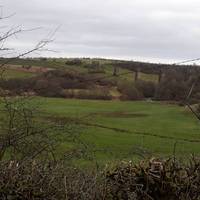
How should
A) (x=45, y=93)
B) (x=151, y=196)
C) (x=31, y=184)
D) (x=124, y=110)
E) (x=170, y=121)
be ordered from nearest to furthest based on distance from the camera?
(x=31, y=184) < (x=151, y=196) < (x=45, y=93) < (x=170, y=121) < (x=124, y=110)

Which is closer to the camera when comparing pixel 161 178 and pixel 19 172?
pixel 19 172

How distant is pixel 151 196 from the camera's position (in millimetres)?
5609

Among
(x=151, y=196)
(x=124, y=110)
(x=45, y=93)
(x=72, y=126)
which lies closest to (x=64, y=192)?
(x=151, y=196)

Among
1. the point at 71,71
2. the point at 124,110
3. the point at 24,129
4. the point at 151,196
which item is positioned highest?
the point at 71,71

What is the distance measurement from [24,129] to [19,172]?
126cm

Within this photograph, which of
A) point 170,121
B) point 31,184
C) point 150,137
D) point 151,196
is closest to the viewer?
point 31,184

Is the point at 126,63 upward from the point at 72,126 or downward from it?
upward

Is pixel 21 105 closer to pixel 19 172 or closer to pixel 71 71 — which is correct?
pixel 71 71

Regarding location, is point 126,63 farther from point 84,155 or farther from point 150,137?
point 150,137

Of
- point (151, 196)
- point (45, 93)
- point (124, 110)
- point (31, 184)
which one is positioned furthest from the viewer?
point (124, 110)

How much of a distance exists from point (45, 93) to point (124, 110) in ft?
172

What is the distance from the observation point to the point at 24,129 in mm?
6180

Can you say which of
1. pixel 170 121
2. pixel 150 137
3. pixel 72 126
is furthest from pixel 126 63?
pixel 170 121

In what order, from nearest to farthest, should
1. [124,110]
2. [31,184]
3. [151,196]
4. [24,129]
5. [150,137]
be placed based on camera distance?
1. [31,184]
2. [151,196]
3. [24,129]
4. [150,137]
5. [124,110]
